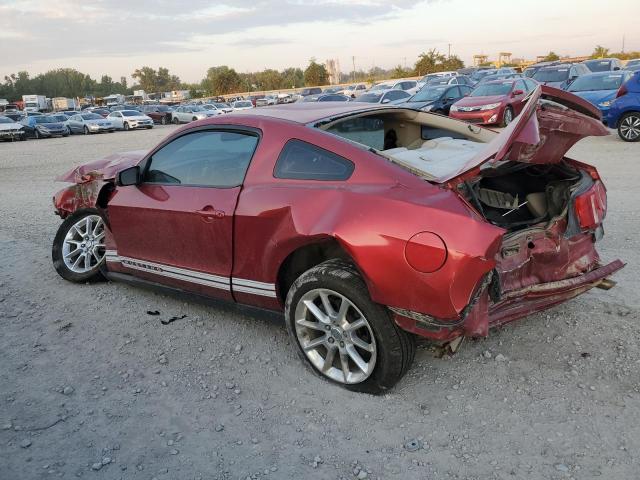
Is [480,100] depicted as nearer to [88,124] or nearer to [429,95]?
[429,95]

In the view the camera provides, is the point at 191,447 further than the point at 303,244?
No

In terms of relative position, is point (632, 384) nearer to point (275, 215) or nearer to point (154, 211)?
point (275, 215)

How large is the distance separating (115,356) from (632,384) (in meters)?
3.21

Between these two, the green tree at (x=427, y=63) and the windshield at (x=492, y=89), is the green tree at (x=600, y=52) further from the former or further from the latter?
the windshield at (x=492, y=89)

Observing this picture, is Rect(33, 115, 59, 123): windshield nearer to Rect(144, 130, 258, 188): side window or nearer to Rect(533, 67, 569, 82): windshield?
Rect(533, 67, 569, 82): windshield

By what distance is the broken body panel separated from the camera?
2643 millimetres

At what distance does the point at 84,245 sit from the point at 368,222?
3.36m

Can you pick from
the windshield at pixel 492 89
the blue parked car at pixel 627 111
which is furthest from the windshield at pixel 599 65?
the blue parked car at pixel 627 111

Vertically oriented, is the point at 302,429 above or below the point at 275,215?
below

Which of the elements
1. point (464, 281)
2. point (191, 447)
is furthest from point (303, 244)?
point (191, 447)

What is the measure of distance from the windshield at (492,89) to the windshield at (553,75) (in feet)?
13.6

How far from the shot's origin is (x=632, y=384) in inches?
117

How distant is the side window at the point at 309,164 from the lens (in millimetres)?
3100

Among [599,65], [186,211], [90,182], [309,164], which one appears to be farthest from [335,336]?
[599,65]
